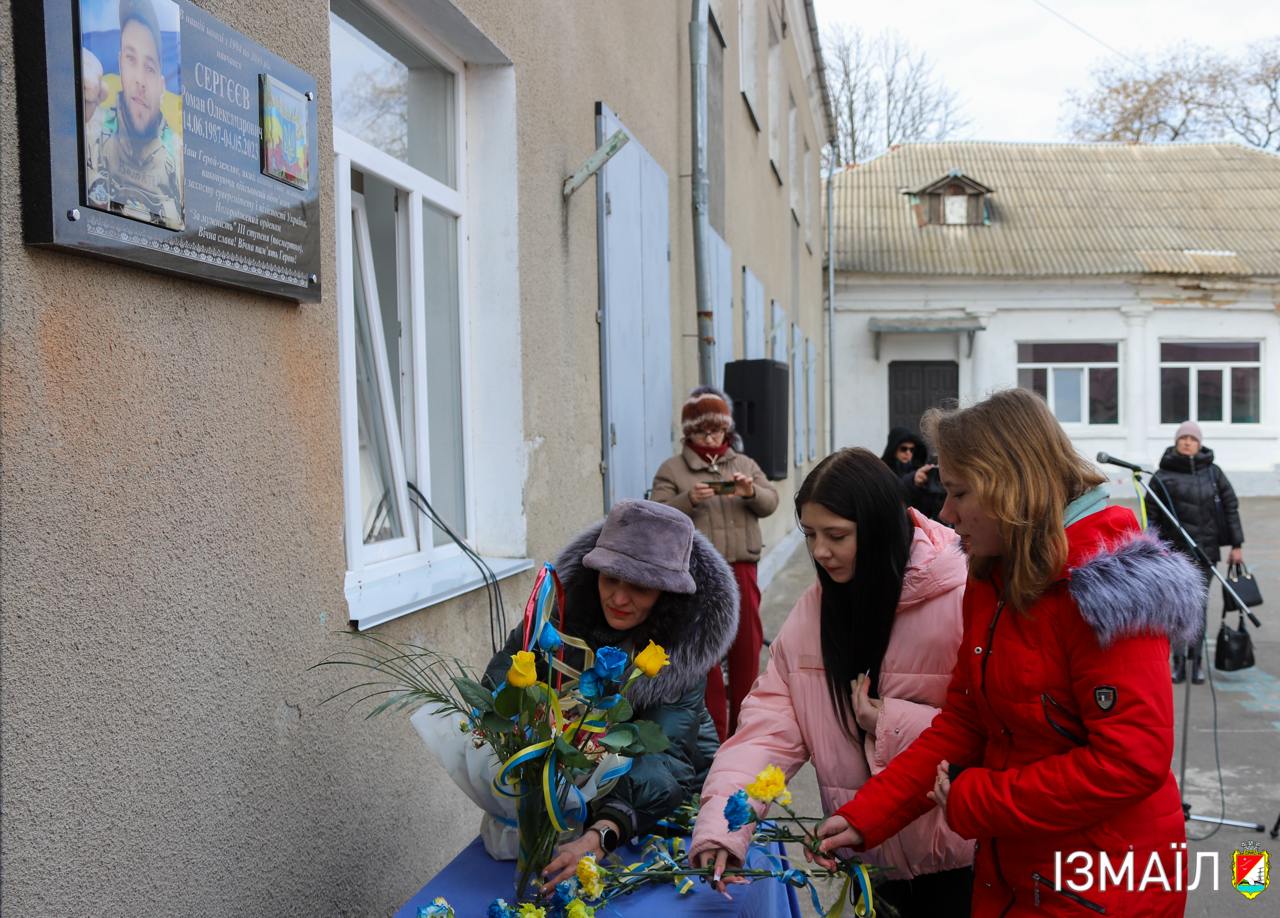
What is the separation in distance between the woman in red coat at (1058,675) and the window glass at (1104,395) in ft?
72.5

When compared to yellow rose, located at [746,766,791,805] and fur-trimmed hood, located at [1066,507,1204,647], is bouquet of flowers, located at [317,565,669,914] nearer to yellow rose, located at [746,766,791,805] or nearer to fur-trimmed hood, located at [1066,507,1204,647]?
yellow rose, located at [746,766,791,805]

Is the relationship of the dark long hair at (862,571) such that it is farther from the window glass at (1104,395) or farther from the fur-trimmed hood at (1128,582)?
the window glass at (1104,395)

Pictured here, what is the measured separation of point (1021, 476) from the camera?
1.99 metres

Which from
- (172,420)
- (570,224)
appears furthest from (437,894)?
(570,224)

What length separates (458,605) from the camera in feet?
11.8

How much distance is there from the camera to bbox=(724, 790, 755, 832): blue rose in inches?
81.1

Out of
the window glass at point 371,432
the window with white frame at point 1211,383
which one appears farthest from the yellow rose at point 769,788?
the window with white frame at point 1211,383

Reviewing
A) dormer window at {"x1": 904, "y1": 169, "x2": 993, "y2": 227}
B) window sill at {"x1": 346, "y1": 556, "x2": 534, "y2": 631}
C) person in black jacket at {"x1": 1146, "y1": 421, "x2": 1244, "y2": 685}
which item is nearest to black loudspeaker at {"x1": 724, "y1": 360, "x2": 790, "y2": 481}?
person in black jacket at {"x1": 1146, "y1": 421, "x2": 1244, "y2": 685}

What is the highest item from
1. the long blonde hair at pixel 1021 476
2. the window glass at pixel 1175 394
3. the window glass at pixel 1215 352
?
the window glass at pixel 1215 352

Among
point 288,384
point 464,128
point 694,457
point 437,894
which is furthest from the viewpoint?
point 694,457

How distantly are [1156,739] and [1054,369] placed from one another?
2225 centimetres

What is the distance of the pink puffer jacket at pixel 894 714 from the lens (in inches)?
94.0

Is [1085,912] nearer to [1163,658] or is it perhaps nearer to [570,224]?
[1163,658]

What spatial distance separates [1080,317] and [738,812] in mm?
22259
